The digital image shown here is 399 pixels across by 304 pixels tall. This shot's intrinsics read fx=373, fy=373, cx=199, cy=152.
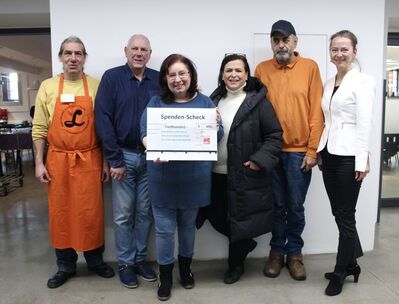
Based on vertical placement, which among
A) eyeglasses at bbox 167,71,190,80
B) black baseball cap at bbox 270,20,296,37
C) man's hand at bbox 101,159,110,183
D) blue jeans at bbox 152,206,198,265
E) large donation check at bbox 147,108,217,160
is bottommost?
blue jeans at bbox 152,206,198,265

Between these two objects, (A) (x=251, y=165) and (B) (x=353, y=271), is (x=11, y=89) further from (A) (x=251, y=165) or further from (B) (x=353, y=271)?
(B) (x=353, y=271)

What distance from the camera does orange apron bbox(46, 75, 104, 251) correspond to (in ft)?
7.79

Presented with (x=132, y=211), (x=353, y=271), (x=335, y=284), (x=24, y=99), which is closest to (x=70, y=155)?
(x=132, y=211)

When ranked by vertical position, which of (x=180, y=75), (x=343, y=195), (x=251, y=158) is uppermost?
(x=180, y=75)

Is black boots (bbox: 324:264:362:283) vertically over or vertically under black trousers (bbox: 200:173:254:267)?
under

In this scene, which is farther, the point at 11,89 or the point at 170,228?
the point at 11,89

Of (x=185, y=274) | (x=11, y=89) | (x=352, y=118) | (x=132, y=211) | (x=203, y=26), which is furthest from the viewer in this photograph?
(x=11, y=89)

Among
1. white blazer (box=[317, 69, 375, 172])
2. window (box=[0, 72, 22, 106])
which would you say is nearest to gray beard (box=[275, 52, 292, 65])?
white blazer (box=[317, 69, 375, 172])

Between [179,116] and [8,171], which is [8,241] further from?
[8,171]

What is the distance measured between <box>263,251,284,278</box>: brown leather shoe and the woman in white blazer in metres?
0.37

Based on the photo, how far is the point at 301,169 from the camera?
2.46 meters

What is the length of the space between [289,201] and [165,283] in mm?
975

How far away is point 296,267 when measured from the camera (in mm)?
2578

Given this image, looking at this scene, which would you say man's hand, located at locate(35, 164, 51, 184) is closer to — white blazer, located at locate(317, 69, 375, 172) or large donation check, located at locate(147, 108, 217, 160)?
large donation check, located at locate(147, 108, 217, 160)
